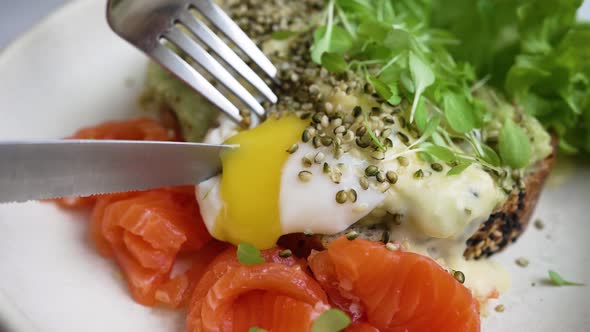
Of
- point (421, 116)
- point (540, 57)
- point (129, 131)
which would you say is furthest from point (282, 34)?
point (540, 57)

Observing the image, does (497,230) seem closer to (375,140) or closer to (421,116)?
(421,116)

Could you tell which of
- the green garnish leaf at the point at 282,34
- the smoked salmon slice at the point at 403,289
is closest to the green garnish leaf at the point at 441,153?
the smoked salmon slice at the point at 403,289

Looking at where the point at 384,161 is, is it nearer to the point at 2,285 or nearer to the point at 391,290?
the point at 391,290

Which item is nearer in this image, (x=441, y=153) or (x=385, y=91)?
(x=441, y=153)

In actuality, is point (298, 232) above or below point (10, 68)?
below

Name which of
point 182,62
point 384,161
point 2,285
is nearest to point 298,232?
point 384,161

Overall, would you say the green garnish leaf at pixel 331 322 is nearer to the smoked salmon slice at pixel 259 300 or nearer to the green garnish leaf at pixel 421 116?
the smoked salmon slice at pixel 259 300
